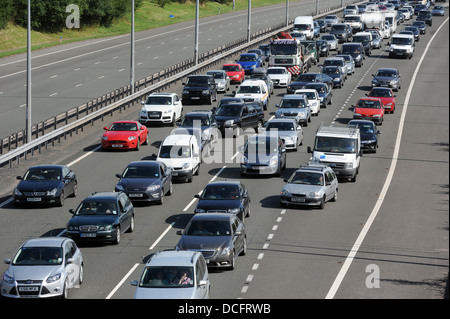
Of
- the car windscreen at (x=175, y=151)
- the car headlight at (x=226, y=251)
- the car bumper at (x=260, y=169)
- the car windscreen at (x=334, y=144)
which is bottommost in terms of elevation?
the car bumper at (x=260, y=169)

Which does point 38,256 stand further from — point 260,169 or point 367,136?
point 367,136

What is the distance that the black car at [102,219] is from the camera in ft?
95.0

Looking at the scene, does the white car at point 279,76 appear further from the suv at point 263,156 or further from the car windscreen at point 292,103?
the suv at point 263,156

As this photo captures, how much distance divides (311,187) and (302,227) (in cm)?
325

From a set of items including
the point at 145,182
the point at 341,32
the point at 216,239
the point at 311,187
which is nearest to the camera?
the point at 216,239

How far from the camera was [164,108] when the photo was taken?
51.1m

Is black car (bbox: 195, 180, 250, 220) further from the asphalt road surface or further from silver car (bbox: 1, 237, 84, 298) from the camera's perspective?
silver car (bbox: 1, 237, 84, 298)

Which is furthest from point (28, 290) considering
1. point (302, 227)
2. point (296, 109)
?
point (296, 109)

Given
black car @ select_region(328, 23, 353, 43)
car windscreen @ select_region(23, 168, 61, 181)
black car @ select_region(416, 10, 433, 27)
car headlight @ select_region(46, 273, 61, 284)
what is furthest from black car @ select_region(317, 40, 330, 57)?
car headlight @ select_region(46, 273, 61, 284)

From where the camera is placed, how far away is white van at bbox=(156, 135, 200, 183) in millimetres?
38781

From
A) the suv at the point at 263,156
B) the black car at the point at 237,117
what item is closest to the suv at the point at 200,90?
the black car at the point at 237,117

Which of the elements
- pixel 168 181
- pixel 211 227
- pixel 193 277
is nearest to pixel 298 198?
pixel 168 181

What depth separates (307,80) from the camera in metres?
61.8

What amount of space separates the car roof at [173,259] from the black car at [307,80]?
120ft
